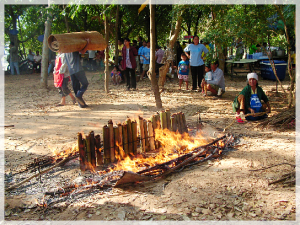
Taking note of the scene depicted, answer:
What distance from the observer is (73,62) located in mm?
6848

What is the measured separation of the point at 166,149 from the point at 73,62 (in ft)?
12.4

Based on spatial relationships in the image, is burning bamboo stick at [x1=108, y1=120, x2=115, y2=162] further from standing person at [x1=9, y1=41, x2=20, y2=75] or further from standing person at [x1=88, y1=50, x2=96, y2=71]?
standing person at [x1=88, y1=50, x2=96, y2=71]

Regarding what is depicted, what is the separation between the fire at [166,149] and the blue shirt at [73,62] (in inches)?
136

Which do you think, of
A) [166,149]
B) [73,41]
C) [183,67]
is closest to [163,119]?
[166,149]

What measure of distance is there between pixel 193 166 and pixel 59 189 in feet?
5.66

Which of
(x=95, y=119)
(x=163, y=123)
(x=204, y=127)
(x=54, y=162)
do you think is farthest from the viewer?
(x=95, y=119)

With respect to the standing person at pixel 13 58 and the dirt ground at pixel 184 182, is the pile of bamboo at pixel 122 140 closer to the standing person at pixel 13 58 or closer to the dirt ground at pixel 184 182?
the dirt ground at pixel 184 182

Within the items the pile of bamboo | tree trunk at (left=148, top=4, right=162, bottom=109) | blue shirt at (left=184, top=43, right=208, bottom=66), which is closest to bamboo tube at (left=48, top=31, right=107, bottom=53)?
tree trunk at (left=148, top=4, right=162, bottom=109)

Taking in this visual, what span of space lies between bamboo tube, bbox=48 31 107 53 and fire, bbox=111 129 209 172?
2.98 meters

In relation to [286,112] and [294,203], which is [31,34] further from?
[294,203]

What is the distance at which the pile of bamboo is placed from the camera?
376 centimetres

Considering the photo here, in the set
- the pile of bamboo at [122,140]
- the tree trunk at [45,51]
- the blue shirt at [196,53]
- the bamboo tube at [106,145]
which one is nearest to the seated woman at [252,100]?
the pile of bamboo at [122,140]

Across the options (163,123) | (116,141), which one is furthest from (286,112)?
(116,141)

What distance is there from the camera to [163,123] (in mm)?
4484
